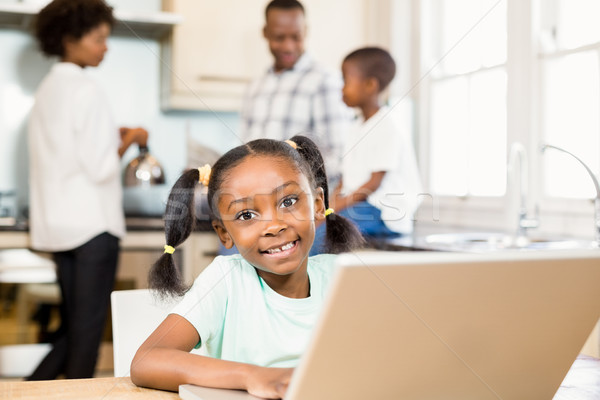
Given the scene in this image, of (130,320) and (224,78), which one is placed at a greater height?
(224,78)

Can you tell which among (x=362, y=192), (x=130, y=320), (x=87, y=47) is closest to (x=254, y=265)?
(x=130, y=320)

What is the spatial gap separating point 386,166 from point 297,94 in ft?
1.66

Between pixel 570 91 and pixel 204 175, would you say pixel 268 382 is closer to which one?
pixel 204 175

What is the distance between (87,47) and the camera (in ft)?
7.04

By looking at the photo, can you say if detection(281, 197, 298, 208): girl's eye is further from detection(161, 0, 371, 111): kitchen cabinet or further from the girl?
detection(161, 0, 371, 111): kitchen cabinet

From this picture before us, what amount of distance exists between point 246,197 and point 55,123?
4.34 ft

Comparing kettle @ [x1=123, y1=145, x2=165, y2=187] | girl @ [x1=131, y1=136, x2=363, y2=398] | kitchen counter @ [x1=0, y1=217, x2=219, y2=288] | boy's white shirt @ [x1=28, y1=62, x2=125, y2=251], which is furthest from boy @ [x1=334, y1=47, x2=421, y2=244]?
girl @ [x1=131, y1=136, x2=363, y2=398]

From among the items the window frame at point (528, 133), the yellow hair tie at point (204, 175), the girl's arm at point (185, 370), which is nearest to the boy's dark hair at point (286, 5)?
the window frame at point (528, 133)

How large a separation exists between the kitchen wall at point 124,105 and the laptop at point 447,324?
2316 mm

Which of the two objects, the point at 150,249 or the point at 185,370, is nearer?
the point at 185,370

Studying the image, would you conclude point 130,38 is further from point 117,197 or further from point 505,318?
point 505,318


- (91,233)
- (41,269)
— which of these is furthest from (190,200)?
(41,269)

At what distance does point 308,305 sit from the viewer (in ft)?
3.06

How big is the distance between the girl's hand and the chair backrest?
1.16 ft
